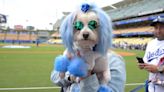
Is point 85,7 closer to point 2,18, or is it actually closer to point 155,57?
point 155,57

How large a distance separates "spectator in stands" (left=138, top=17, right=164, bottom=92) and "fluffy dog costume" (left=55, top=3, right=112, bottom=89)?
1682mm

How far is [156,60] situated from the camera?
3.83 metres

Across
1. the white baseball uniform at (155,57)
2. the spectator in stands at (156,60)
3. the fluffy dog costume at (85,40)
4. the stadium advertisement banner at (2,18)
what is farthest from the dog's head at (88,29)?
the stadium advertisement banner at (2,18)

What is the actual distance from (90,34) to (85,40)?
0.17 feet

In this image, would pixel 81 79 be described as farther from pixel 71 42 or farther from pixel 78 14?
pixel 78 14

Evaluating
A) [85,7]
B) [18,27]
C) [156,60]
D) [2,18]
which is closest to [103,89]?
[85,7]

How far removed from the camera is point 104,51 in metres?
2.10

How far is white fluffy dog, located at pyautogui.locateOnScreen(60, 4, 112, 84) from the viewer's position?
2.03 m

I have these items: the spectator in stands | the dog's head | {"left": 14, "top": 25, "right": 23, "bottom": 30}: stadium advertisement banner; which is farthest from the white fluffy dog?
{"left": 14, "top": 25, "right": 23, "bottom": 30}: stadium advertisement banner

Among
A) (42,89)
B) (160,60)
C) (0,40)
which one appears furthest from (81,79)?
(0,40)

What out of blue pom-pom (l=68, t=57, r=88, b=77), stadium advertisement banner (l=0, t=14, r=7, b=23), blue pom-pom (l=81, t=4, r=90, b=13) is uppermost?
stadium advertisement banner (l=0, t=14, r=7, b=23)

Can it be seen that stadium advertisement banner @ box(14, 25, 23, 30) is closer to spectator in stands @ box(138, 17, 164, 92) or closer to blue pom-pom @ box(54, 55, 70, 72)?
spectator in stands @ box(138, 17, 164, 92)

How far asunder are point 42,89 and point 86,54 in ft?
20.9

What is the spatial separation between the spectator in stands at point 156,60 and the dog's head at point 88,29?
171 cm
